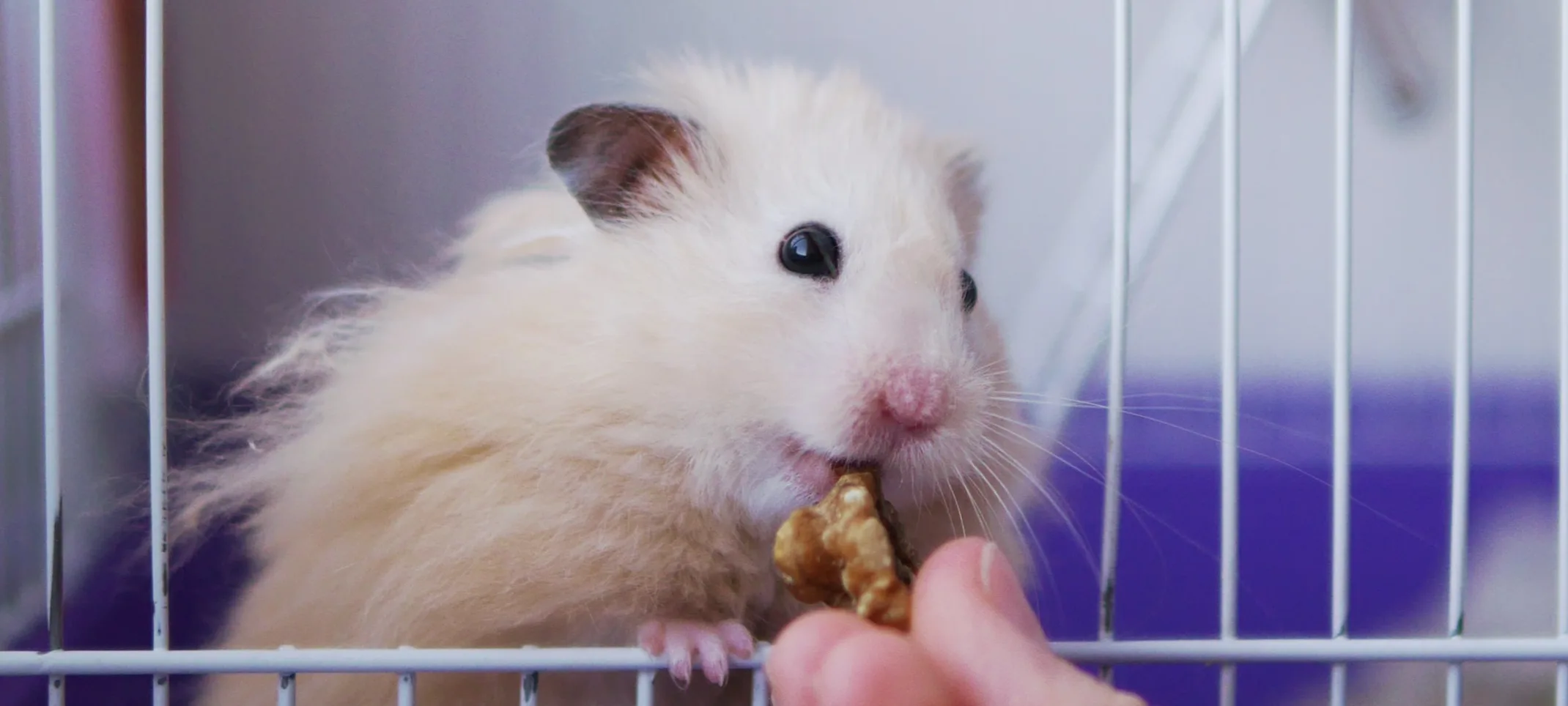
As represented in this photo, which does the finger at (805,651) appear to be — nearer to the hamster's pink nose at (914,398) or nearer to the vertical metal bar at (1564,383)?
the hamster's pink nose at (914,398)

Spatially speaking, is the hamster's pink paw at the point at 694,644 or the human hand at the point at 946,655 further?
the hamster's pink paw at the point at 694,644

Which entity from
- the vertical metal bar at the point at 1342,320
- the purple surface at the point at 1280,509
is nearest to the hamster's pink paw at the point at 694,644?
the vertical metal bar at the point at 1342,320

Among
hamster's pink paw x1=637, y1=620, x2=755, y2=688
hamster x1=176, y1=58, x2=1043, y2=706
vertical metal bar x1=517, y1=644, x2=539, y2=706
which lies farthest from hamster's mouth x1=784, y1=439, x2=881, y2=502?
vertical metal bar x1=517, y1=644, x2=539, y2=706

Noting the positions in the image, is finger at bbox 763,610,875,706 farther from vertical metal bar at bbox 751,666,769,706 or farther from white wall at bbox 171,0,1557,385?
white wall at bbox 171,0,1557,385

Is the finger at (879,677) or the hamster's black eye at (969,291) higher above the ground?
the hamster's black eye at (969,291)

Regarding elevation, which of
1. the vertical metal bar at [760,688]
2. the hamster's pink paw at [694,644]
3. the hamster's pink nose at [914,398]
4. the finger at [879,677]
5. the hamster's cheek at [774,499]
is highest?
the hamster's pink nose at [914,398]

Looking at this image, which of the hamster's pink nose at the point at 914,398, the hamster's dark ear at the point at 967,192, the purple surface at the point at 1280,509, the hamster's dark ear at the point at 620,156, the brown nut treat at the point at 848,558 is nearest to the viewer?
the brown nut treat at the point at 848,558

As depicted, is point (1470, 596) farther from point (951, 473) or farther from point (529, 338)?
point (529, 338)
